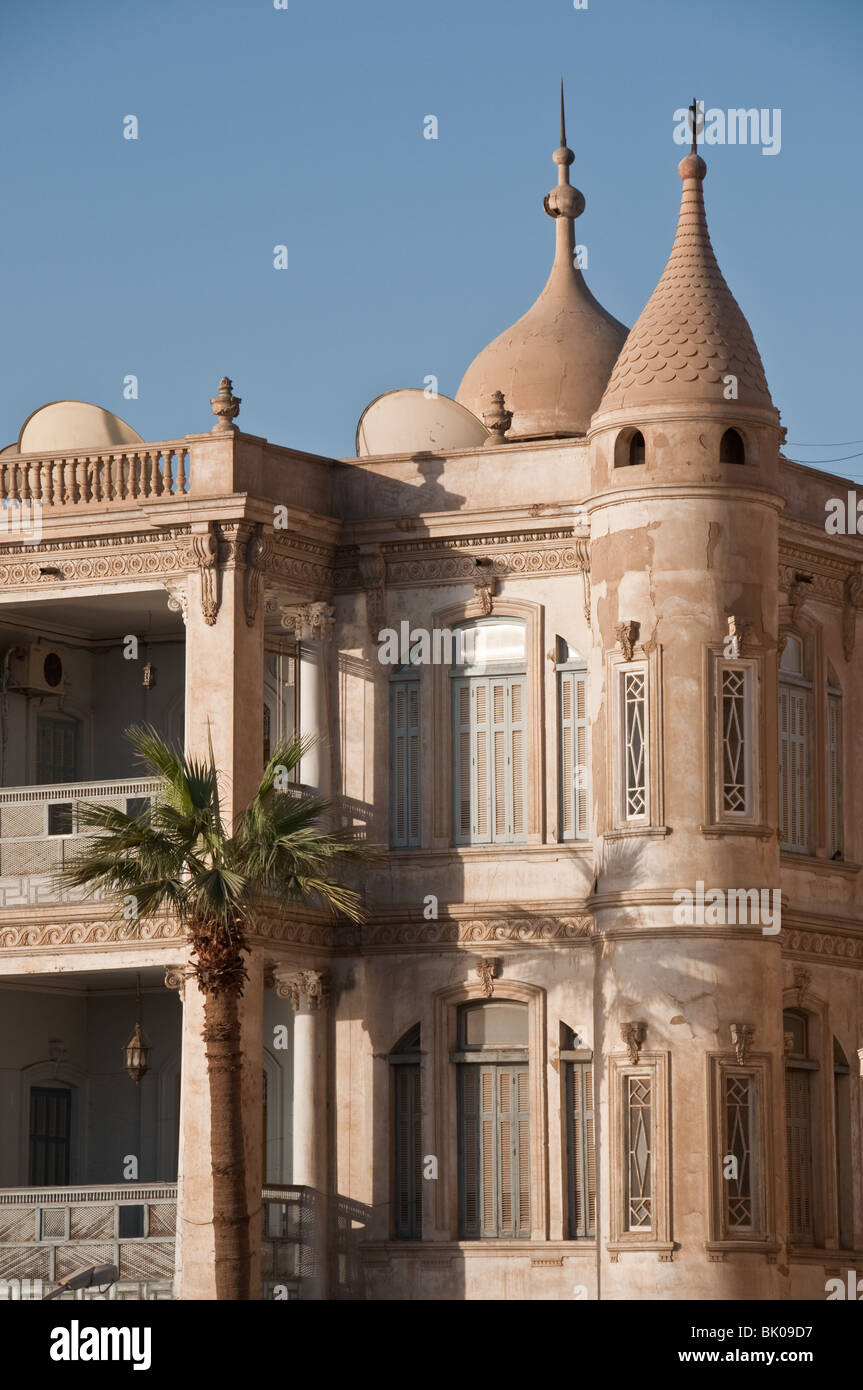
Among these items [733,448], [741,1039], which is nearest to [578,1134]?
[741,1039]

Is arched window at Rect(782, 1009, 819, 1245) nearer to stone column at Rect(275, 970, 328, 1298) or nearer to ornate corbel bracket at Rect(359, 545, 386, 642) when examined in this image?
stone column at Rect(275, 970, 328, 1298)

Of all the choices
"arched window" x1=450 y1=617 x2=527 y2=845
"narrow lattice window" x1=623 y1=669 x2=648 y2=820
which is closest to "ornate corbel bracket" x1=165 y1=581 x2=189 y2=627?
"arched window" x1=450 y1=617 x2=527 y2=845

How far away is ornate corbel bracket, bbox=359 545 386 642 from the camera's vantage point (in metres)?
40.7

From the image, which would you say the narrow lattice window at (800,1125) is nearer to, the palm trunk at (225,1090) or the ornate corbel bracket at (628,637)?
the ornate corbel bracket at (628,637)

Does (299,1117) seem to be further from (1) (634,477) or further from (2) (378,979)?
(1) (634,477)

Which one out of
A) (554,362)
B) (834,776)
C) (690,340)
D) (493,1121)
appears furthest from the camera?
(554,362)

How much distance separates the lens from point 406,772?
40.6 m

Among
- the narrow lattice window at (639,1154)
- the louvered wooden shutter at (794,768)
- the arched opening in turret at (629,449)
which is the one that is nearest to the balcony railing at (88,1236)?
the narrow lattice window at (639,1154)

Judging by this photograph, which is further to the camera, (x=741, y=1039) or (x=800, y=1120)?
(x=800, y=1120)

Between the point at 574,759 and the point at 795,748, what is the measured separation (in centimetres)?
286

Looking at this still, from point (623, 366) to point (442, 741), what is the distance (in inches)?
184

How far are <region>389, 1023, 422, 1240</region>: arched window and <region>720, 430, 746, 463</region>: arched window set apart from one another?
718 cm

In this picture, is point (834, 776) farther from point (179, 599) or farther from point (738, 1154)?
point (179, 599)
